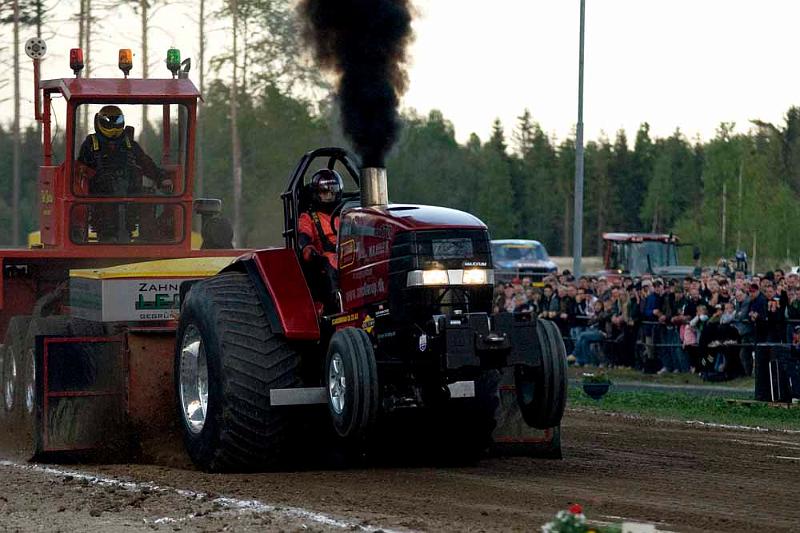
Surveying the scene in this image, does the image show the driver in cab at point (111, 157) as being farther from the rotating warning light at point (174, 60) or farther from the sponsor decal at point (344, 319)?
the sponsor decal at point (344, 319)

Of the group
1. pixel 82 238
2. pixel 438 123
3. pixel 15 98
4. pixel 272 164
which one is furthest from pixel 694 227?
pixel 82 238

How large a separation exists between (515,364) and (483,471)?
129 cm

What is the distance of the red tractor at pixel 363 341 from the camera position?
30.1ft

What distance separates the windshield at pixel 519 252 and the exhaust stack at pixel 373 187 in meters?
38.0

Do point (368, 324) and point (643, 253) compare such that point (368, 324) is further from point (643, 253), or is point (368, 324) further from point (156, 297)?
point (643, 253)

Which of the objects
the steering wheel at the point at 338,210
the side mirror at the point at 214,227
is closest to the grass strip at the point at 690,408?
the side mirror at the point at 214,227

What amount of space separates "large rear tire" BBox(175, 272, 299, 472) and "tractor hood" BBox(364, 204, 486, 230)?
1197mm

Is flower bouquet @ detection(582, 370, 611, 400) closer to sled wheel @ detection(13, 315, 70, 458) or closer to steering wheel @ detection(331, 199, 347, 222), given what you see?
sled wheel @ detection(13, 315, 70, 458)

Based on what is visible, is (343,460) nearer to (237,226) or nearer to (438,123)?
(237,226)

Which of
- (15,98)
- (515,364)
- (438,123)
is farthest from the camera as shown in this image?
(438,123)

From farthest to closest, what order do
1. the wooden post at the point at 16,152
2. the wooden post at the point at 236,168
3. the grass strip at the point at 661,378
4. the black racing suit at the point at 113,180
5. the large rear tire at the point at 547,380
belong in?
the wooden post at the point at 236,168 → the wooden post at the point at 16,152 → the grass strip at the point at 661,378 → the black racing suit at the point at 113,180 → the large rear tire at the point at 547,380

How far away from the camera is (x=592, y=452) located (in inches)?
457

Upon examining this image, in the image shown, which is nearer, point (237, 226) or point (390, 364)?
point (390, 364)

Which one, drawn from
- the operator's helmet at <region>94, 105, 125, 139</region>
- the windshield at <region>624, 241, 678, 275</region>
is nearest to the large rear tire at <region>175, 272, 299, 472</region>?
the operator's helmet at <region>94, 105, 125, 139</region>
